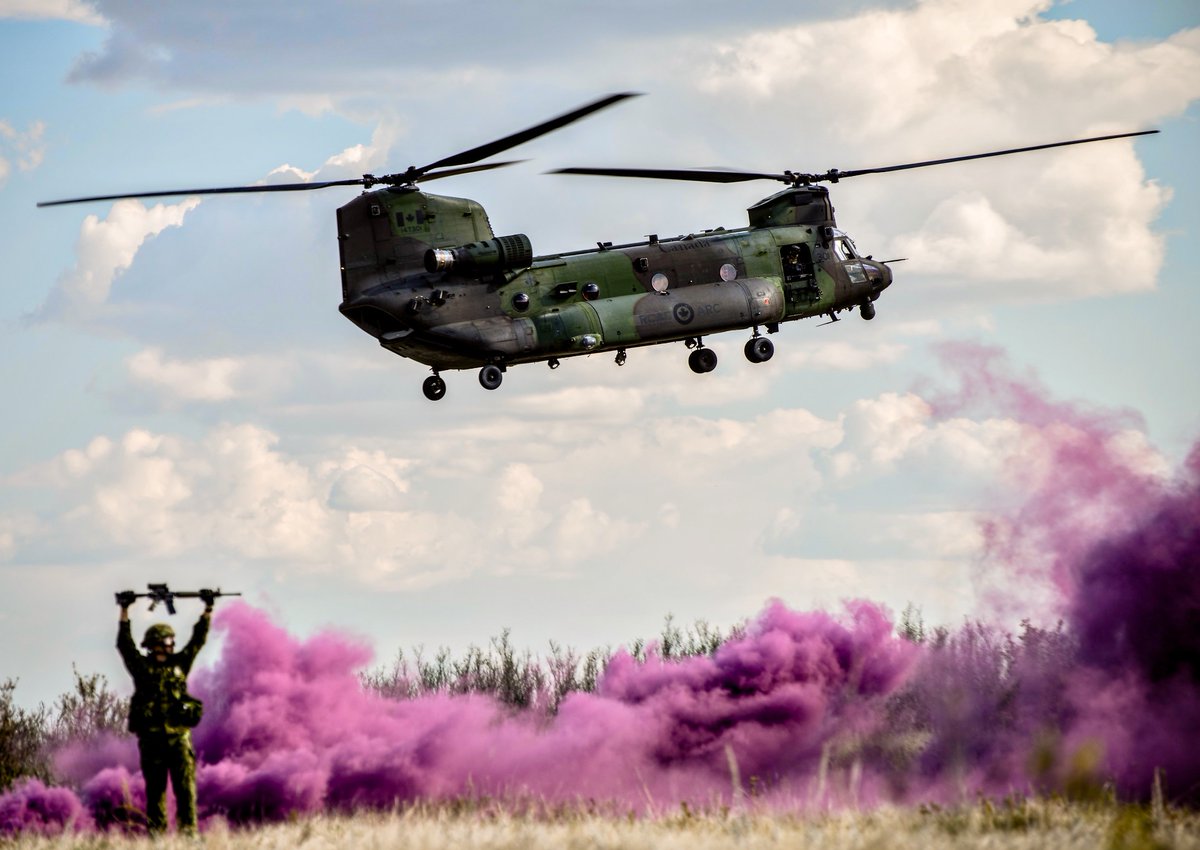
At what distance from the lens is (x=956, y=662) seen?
3456 centimetres

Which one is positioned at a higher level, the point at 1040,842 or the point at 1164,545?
the point at 1164,545

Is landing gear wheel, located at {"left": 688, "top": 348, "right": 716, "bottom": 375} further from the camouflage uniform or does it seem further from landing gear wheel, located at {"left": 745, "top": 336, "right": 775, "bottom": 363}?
the camouflage uniform

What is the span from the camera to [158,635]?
24.3m

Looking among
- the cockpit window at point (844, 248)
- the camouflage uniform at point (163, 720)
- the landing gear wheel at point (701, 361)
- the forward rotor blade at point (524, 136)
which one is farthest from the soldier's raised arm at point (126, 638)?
the cockpit window at point (844, 248)

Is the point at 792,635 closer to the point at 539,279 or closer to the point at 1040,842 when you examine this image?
the point at 539,279

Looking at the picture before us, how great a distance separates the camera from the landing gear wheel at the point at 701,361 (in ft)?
134

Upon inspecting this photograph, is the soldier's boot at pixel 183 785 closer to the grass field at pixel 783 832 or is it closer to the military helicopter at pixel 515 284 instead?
the grass field at pixel 783 832

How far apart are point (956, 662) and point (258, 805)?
1289cm

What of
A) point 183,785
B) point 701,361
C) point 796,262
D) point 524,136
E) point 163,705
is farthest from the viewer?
point 796,262

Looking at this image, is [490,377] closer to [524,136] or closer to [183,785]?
[524,136]

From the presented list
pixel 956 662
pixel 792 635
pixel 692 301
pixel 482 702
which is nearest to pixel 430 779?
pixel 482 702

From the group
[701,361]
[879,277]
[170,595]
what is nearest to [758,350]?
[701,361]

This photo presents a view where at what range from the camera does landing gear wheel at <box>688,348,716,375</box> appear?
134ft

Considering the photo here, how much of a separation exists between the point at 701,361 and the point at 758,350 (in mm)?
1436
